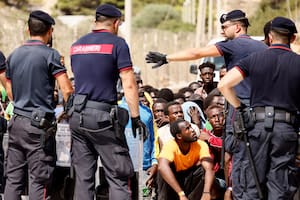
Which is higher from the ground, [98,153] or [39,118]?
[39,118]

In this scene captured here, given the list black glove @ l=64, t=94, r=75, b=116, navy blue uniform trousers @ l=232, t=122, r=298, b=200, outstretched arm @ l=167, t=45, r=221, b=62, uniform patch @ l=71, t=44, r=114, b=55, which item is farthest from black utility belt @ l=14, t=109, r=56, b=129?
navy blue uniform trousers @ l=232, t=122, r=298, b=200

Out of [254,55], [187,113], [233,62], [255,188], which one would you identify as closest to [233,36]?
[233,62]

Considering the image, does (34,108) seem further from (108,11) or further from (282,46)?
(282,46)

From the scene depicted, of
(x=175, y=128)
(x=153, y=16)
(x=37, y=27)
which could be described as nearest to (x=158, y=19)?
(x=153, y=16)

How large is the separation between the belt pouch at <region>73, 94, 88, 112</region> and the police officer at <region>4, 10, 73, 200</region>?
16cm

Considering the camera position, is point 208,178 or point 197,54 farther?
point 208,178

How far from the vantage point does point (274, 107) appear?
6.50 m

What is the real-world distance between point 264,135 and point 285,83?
0.46 m

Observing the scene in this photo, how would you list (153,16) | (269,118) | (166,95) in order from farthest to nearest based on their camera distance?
(153,16)
(166,95)
(269,118)

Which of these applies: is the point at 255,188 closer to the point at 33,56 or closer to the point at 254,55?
the point at 254,55

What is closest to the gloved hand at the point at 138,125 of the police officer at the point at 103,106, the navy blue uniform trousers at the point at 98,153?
the police officer at the point at 103,106

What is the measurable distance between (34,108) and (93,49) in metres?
0.80

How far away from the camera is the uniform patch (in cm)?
698

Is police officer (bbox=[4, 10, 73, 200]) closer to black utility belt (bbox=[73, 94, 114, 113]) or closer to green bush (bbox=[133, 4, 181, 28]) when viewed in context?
black utility belt (bbox=[73, 94, 114, 113])
